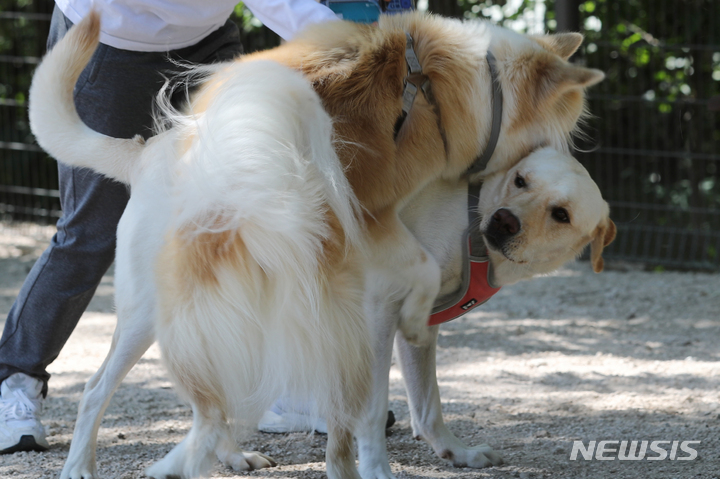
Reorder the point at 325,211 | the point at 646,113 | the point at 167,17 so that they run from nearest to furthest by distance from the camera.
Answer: the point at 325,211
the point at 167,17
the point at 646,113

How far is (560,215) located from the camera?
2.33 meters

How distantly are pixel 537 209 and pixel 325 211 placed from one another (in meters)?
0.82

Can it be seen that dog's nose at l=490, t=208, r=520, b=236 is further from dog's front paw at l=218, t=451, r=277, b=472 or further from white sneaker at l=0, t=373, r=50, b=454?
white sneaker at l=0, t=373, r=50, b=454

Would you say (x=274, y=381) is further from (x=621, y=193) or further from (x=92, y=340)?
(x=621, y=193)

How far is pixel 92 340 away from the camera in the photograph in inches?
165

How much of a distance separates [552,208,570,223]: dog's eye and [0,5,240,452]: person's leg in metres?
1.36

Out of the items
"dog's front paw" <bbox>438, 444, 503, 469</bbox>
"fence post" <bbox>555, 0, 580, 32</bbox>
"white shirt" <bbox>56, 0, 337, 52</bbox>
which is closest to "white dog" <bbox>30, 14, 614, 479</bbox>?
"dog's front paw" <bbox>438, 444, 503, 469</bbox>

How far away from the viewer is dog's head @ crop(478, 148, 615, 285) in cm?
229

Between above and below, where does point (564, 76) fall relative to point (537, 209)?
above

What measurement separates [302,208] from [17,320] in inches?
59.1

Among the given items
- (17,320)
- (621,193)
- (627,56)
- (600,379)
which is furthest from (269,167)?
(627,56)

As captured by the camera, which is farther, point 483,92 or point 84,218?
point 84,218

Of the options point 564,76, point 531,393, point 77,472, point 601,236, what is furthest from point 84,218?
point 531,393

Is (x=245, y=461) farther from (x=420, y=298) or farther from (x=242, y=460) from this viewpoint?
(x=420, y=298)
